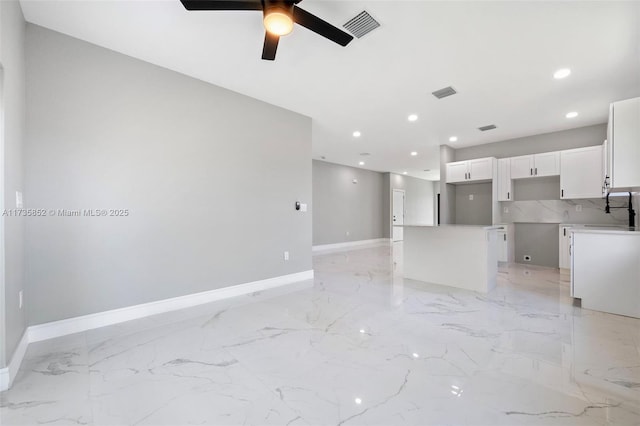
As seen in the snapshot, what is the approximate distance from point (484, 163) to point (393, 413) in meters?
5.76

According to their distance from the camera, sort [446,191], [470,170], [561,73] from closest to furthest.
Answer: [561,73] → [470,170] → [446,191]

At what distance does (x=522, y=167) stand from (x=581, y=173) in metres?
0.89

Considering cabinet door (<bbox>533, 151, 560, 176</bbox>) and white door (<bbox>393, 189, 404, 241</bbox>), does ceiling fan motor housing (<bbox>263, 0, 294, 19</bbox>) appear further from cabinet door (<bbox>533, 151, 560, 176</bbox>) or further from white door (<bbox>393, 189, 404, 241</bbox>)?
white door (<bbox>393, 189, 404, 241</bbox>)

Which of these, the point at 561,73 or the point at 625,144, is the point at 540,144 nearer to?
the point at 561,73

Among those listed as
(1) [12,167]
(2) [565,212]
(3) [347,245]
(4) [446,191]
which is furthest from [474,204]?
(1) [12,167]

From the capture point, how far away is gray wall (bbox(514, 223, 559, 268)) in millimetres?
5531

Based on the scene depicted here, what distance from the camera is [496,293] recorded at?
372cm

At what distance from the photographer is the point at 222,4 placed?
1861mm

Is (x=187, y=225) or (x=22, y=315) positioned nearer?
(x=22, y=315)

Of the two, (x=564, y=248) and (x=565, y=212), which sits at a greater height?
(x=565, y=212)

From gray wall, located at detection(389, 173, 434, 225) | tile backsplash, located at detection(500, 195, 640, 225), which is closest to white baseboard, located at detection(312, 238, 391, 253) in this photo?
gray wall, located at detection(389, 173, 434, 225)

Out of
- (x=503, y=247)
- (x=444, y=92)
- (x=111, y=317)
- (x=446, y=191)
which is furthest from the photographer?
(x=446, y=191)

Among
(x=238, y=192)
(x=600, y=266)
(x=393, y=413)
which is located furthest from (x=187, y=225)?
(x=600, y=266)

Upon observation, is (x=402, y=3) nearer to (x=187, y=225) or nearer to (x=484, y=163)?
(x=187, y=225)
